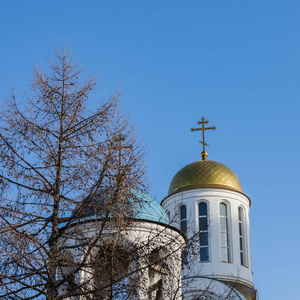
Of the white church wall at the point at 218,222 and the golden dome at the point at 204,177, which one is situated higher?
the golden dome at the point at 204,177

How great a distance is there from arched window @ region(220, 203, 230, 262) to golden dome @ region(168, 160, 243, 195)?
0.82 meters

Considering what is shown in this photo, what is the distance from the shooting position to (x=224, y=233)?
25234mm

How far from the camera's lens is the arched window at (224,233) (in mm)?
24844

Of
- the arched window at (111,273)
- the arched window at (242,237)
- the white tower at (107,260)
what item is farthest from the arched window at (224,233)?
the arched window at (111,273)

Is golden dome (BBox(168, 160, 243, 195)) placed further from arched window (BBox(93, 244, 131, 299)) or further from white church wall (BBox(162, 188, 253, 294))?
arched window (BBox(93, 244, 131, 299))

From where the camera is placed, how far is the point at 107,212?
10258 millimetres

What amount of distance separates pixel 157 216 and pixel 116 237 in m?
5.40

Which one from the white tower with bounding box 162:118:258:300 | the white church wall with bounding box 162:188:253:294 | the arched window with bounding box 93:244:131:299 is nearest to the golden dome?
the white tower with bounding box 162:118:258:300

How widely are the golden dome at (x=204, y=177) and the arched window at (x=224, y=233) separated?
0.82 m

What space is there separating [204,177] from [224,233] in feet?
6.92

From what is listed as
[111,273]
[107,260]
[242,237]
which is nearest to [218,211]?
[242,237]

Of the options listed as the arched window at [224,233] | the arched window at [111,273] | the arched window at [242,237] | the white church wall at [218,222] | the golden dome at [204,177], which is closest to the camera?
the arched window at [111,273]

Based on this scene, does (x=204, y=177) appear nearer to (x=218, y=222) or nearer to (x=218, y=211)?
(x=218, y=211)

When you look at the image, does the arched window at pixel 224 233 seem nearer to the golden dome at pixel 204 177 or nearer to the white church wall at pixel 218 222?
the white church wall at pixel 218 222
